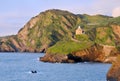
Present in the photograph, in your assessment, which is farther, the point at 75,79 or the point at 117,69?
the point at 75,79

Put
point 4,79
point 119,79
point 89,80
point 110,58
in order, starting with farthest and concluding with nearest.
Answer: point 110,58 < point 4,79 < point 89,80 < point 119,79

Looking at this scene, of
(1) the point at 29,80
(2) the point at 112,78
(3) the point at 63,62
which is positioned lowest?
(3) the point at 63,62

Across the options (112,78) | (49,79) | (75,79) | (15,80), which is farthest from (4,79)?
(112,78)

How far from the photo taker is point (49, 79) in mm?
122688

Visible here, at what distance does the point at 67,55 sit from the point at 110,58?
20.9m

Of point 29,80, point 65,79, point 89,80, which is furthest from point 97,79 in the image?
point 29,80

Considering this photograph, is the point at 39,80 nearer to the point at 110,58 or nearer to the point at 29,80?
the point at 29,80

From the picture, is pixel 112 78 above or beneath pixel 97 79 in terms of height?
above

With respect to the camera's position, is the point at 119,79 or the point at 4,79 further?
the point at 4,79

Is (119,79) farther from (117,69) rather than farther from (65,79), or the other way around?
(65,79)

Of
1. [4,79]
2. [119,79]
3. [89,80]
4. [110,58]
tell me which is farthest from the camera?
[110,58]

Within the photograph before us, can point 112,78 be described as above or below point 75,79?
above

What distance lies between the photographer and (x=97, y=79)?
116750mm

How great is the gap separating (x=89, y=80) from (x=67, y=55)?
8385 cm
